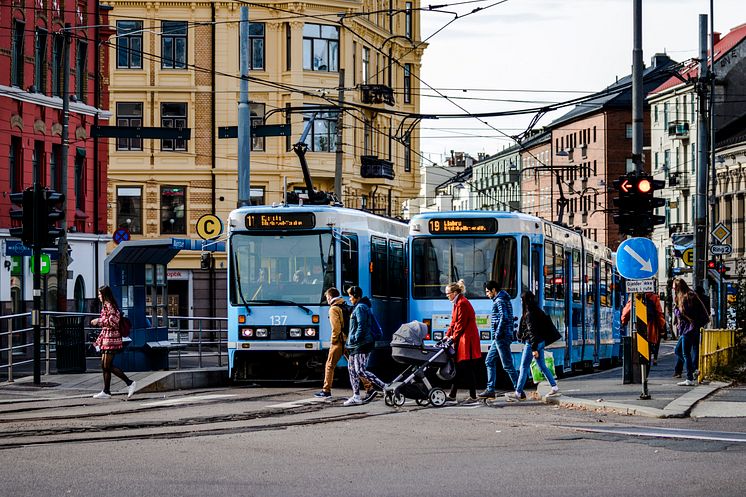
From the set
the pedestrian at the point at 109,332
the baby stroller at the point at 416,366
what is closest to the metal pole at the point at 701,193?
the baby stroller at the point at 416,366

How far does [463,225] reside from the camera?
87.3 ft

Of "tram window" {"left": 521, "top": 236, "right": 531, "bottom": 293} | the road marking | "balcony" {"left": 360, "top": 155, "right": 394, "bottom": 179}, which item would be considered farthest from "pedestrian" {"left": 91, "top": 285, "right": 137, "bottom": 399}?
"balcony" {"left": 360, "top": 155, "right": 394, "bottom": 179}

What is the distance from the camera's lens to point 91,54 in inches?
2007

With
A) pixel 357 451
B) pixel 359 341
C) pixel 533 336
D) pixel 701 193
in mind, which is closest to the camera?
pixel 357 451

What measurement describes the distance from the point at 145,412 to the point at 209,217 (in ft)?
42.3

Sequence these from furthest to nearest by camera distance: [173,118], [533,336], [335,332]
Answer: [173,118] → [335,332] → [533,336]

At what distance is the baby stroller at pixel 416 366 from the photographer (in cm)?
2145

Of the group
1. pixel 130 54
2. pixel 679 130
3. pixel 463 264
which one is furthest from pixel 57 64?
pixel 679 130

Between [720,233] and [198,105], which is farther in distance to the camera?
[198,105]

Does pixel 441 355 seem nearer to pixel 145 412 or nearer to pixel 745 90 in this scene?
pixel 145 412

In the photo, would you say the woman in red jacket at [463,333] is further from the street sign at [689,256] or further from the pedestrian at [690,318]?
the street sign at [689,256]

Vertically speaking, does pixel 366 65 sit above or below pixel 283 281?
above

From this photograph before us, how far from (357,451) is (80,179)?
119 ft

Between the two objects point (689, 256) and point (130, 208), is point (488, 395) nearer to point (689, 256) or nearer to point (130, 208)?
point (689, 256)
